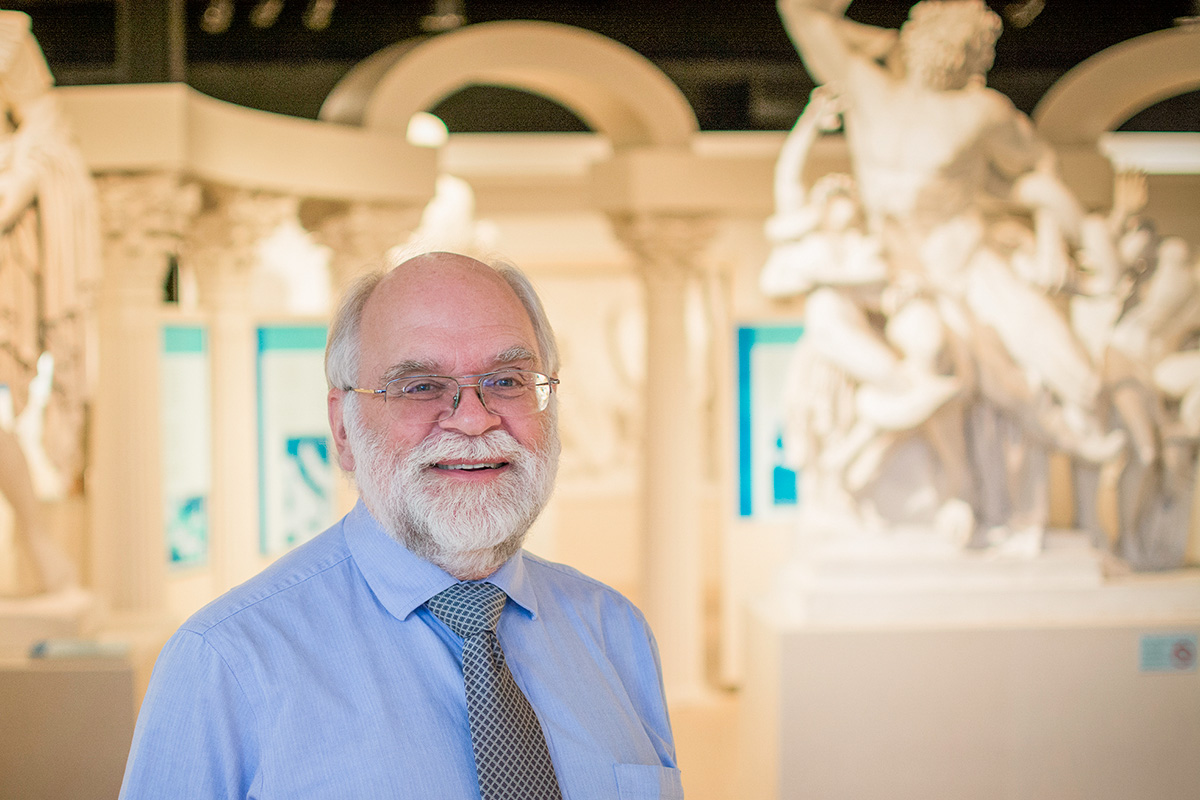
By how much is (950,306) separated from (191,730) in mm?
4372

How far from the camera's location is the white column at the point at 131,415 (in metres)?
5.90

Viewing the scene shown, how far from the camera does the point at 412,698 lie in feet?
5.37

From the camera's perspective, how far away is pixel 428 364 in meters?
1.75

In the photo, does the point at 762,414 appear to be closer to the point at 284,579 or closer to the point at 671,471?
the point at 671,471

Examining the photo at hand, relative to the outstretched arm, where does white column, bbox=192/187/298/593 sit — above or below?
below

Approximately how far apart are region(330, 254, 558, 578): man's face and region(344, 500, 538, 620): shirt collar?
0.02 m

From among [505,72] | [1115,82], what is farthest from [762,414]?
[1115,82]

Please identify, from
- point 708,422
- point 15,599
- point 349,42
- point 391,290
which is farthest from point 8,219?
point 708,422

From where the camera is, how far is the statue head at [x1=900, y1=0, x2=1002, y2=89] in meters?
5.08

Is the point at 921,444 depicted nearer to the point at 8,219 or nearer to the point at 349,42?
the point at 8,219

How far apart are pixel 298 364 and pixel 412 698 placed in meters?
6.13

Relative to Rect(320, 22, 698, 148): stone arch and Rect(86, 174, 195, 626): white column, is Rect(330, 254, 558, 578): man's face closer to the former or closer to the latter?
Rect(86, 174, 195, 626): white column

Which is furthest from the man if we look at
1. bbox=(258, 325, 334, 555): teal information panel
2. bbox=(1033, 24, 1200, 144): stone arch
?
bbox=(1033, 24, 1200, 144): stone arch

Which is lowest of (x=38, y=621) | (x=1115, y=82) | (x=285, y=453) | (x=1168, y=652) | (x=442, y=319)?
(x=1168, y=652)
